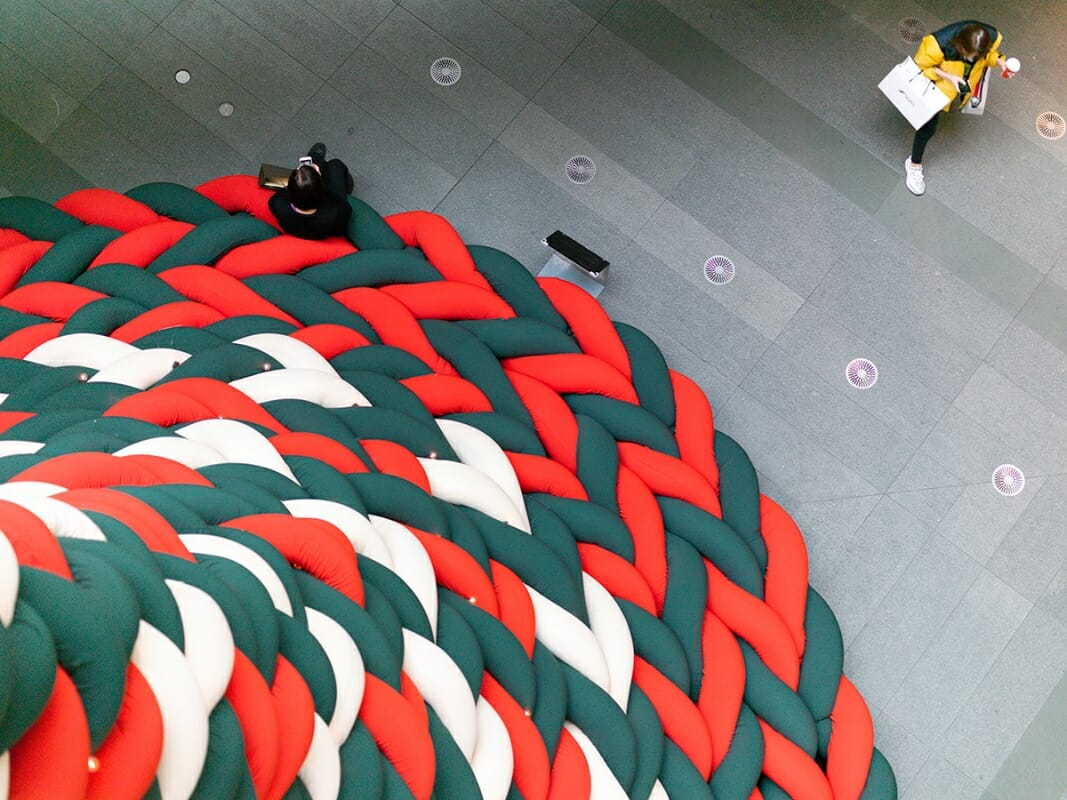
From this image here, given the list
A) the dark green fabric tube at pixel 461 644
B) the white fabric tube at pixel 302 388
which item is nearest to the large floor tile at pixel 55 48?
the white fabric tube at pixel 302 388

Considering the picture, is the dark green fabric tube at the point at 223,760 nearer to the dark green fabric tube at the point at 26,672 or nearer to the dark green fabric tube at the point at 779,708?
the dark green fabric tube at the point at 26,672

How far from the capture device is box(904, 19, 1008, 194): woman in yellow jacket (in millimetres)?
4246

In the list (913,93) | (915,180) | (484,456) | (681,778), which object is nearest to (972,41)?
(913,93)

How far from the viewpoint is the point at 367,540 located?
8.95 ft

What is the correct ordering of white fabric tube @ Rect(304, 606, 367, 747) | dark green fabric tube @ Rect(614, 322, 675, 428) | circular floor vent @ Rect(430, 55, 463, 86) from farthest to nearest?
circular floor vent @ Rect(430, 55, 463, 86)
dark green fabric tube @ Rect(614, 322, 675, 428)
white fabric tube @ Rect(304, 606, 367, 747)

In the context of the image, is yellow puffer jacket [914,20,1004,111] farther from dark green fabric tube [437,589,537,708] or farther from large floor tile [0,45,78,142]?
large floor tile [0,45,78,142]

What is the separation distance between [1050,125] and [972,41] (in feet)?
2.06

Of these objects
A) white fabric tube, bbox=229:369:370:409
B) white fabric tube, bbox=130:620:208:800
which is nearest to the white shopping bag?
white fabric tube, bbox=229:369:370:409

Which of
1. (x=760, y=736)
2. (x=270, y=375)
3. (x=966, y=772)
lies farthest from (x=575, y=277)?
(x=966, y=772)

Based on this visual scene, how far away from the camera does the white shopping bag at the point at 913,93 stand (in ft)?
14.2

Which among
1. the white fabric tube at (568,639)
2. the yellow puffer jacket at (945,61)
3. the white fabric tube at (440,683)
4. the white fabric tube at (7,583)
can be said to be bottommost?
the white fabric tube at (7,583)

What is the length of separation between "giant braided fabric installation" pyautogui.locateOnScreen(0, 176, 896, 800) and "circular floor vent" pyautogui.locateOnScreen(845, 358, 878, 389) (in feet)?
2.11

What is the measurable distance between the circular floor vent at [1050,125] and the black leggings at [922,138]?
1.38 ft

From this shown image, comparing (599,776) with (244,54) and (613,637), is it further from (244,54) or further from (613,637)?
(244,54)
